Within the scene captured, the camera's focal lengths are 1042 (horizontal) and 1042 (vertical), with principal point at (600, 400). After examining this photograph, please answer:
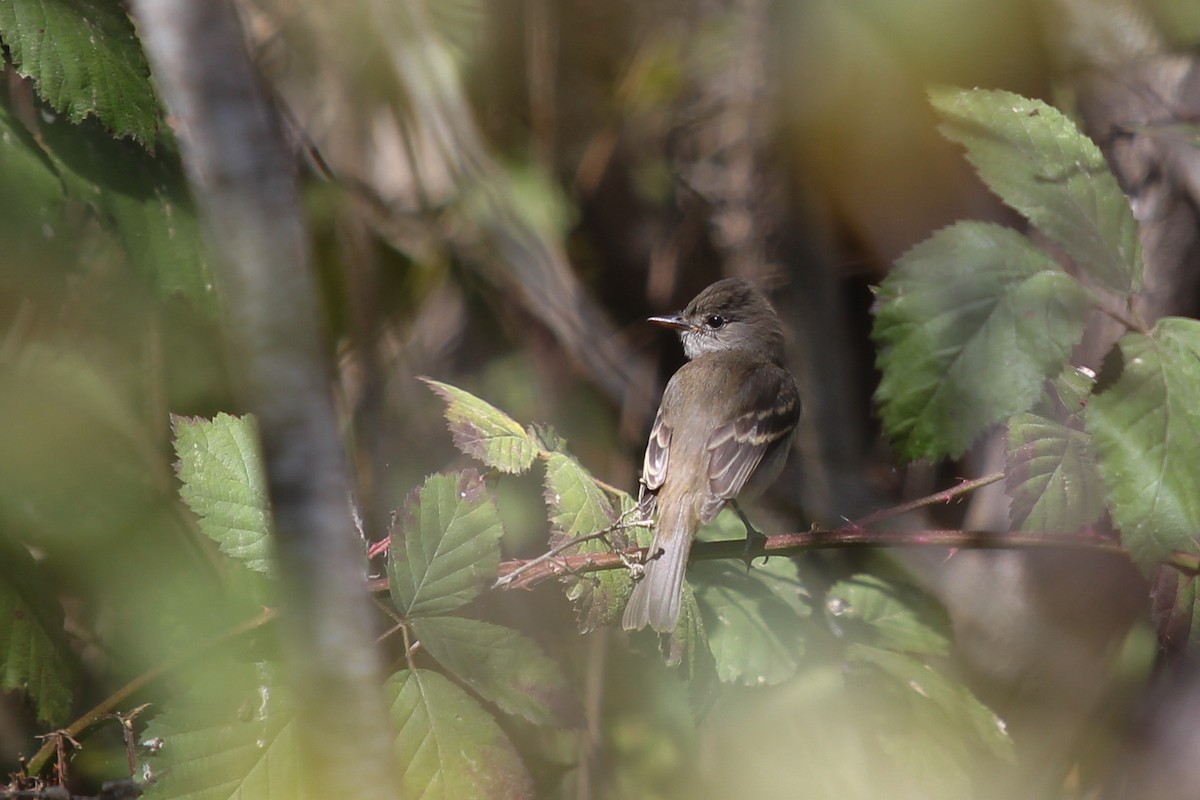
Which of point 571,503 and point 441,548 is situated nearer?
point 441,548

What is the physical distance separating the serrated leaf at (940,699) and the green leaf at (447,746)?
1.32 meters

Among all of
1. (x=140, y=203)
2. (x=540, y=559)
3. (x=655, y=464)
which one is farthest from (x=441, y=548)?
(x=655, y=464)

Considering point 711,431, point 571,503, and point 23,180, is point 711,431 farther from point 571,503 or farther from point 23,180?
point 23,180

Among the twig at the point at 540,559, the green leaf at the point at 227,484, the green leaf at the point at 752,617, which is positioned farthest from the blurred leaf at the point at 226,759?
the green leaf at the point at 752,617

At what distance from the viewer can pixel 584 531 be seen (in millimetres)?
2312

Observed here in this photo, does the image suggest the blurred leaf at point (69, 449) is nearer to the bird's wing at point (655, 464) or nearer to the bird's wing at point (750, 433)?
the bird's wing at point (655, 464)

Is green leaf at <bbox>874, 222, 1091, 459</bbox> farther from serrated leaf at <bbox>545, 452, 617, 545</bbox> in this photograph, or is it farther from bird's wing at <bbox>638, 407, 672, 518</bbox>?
bird's wing at <bbox>638, 407, 672, 518</bbox>

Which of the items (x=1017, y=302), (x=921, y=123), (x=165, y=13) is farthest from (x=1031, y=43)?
(x=165, y=13)

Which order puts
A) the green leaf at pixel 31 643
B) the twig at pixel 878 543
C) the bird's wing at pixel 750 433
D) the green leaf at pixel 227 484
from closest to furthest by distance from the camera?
the green leaf at pixel 227 484, the twig at pixel 878 543, the green leaf at pixel 31 643, the bird's wing at pixel 750 433

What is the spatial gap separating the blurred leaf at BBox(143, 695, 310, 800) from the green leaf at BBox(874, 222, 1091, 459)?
138 centimetres

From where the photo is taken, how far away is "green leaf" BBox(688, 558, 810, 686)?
273 cm

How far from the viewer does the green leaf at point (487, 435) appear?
233 cm

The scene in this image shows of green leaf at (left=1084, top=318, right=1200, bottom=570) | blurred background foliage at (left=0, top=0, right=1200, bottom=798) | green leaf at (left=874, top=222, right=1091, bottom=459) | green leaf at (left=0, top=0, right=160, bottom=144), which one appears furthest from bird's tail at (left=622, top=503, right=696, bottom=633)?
green leaf at (left=0, top=0, right=160, bottom=144)

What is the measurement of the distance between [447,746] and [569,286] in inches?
124
